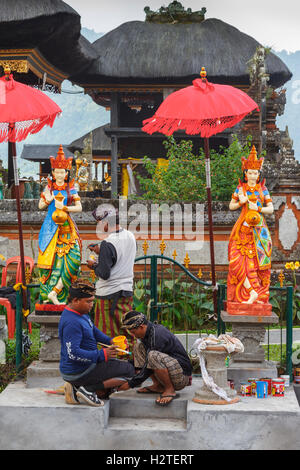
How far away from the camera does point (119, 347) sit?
6227 millimetres

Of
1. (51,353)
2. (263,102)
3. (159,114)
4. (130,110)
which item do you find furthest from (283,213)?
(130,110)

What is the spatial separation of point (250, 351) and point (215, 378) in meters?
1.04

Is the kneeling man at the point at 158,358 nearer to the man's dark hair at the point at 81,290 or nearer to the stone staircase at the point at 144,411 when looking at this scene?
the stone staircase at the point at 144,411

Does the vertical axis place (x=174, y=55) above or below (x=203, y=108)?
above

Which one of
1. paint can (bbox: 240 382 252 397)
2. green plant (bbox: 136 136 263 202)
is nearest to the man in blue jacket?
paint can (bbox: 240 382 252 397)

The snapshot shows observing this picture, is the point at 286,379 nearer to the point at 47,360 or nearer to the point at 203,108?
the point at 47,360

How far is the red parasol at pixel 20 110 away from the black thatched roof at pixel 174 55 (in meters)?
10.8

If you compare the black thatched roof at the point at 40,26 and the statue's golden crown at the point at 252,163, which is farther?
the black thatched roof at the point at 40,26

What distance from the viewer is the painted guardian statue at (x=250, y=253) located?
23.2 ft

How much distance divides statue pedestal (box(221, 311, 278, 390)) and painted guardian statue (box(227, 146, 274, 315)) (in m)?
0.09

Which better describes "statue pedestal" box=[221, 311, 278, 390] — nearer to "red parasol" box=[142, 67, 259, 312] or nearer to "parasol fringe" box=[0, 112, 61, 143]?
"red parasol" box=[142, 67, 259, 312]

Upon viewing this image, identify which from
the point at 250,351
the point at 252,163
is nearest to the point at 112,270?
the point at 250,351

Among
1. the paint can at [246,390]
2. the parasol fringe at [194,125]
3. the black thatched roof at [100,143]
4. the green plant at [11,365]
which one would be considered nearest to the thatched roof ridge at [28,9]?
the parasol fringe at [194,125]

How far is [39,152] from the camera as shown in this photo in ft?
110
